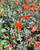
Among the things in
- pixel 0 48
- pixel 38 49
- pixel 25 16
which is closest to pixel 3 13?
pixel 25 16

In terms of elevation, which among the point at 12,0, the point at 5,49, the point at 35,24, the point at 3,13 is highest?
the point at 12,0

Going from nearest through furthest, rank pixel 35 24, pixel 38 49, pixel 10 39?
pixel 38 49 < pixel 10 39 < pixel 35 24

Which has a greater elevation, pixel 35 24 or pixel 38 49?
pixel 35 24

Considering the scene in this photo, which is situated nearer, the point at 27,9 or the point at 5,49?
the point at 5,49

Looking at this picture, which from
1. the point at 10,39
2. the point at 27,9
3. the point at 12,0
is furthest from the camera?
the point at 12,0

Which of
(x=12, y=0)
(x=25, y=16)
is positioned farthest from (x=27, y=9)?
(x=12, y=0)

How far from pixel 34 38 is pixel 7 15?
26.9 inches

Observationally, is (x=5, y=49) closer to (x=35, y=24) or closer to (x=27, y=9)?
(x=35, y=24)

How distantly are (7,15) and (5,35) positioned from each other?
1.39 ft

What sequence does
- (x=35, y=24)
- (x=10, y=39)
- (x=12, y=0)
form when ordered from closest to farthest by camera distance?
(x=10, y=39)
(x=35, y=24)
(x=12, y=0)

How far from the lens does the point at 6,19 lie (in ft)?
6.85

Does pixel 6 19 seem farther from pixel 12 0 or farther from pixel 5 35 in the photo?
pixel 12 0

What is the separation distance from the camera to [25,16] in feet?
7.17

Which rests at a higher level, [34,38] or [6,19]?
[6,19]
